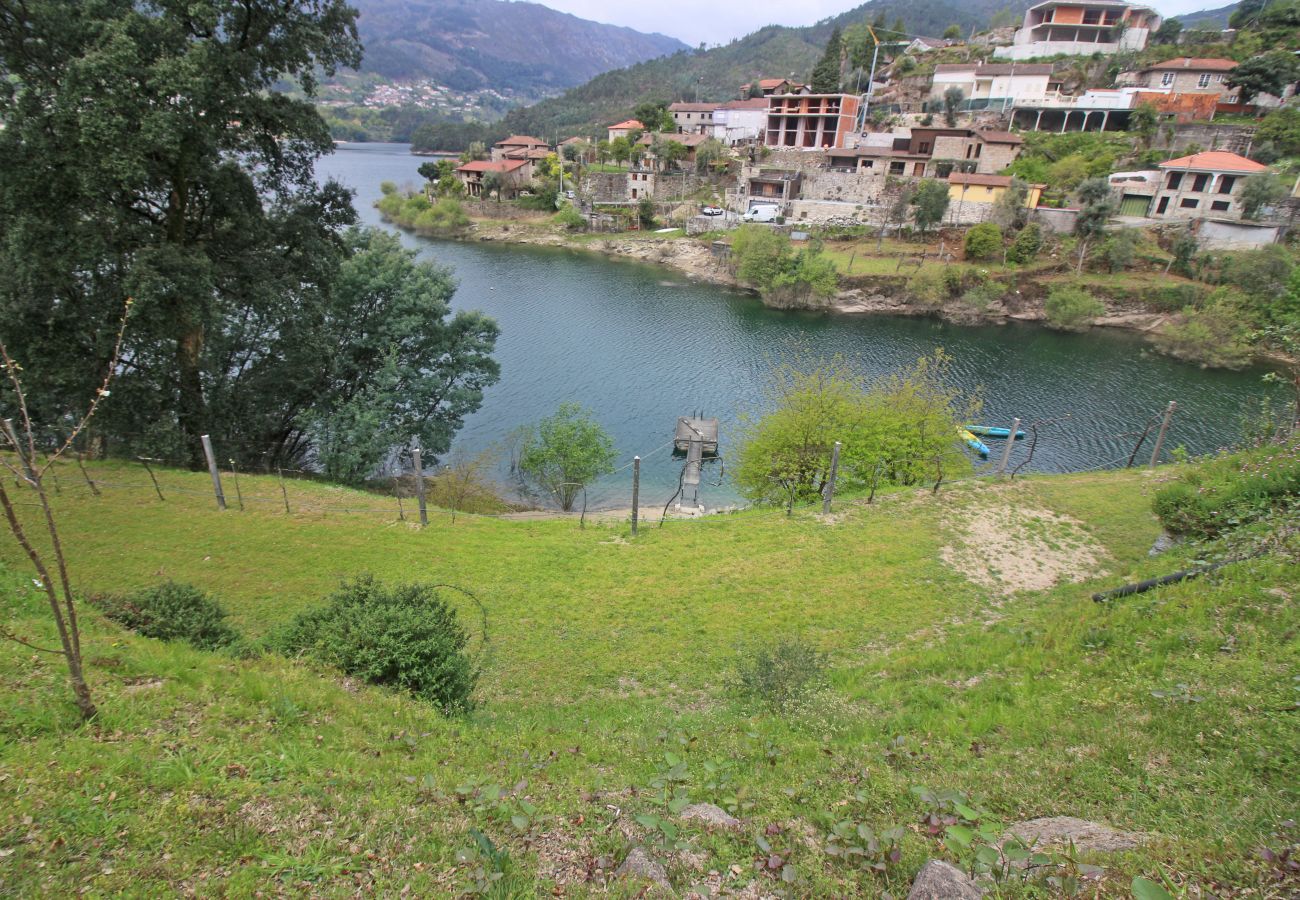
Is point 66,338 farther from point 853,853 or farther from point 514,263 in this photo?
point 514,263

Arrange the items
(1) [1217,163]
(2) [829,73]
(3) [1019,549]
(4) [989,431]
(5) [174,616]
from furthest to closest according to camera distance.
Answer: (2) [829,73] < (1) [1217,163] < (4) [989,431] < (3) [1019,549] < (5) [174,616]

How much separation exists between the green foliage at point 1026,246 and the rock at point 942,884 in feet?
209

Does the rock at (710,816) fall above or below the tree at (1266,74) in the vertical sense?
below

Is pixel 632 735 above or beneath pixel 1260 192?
beneath

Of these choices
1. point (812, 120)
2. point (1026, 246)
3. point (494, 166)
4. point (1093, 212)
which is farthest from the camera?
point (494, 166)

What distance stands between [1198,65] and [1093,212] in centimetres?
2992

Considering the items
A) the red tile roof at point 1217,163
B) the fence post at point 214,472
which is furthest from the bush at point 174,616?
the red tile roof at point 1217,163

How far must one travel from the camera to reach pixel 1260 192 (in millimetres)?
49469

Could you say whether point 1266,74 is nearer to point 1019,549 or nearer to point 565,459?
point 1019,549

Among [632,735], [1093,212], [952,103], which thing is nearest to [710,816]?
[632,735]

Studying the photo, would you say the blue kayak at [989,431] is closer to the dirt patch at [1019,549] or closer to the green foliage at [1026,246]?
the dirt patch at [1019,549]

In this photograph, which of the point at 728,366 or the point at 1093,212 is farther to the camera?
the point at 1093,212

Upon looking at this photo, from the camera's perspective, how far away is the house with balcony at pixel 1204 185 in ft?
170

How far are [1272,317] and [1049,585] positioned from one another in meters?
47.0
